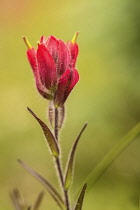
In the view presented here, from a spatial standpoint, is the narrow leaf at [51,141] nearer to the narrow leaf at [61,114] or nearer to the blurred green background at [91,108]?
the narrow leaf at [61,114]

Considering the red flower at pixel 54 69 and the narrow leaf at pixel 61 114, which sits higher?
the red flower at pixel 54 69

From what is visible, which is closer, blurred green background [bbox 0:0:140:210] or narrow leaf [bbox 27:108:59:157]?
narrow leaf [bbox 27:108:59:157]

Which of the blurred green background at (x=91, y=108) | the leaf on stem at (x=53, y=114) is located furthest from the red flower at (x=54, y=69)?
the blurred green background at (x=91, y=108)

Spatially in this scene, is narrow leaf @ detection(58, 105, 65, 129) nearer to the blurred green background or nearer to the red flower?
the red flower

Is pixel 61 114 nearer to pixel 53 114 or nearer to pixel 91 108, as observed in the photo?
pixel 53 114

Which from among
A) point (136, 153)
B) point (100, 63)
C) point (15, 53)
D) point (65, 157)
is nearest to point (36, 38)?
point (15, 53)

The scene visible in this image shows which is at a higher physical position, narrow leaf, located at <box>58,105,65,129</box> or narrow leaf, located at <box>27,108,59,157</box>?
narrow leaf, located at <box>58,105,65,129</box>

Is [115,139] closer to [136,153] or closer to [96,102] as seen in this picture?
[136,153]

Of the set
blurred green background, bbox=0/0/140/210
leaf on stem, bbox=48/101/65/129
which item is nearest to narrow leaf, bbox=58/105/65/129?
leaf on stem, bbox=48/101/65/129
